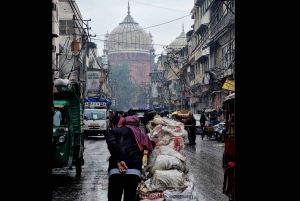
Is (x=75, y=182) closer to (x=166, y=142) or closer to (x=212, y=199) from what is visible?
(x=166, y=142)

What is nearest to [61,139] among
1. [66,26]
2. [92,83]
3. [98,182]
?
[98,182]

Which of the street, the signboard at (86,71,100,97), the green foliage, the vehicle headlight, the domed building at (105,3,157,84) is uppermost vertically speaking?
the domed building at (105,3,157,84)

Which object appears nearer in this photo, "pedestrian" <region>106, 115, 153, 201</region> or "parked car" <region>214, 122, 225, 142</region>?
"pedestrian" <region>106, 115, 153, 201</region>

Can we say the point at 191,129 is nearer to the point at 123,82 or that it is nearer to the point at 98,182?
the point at 98,182

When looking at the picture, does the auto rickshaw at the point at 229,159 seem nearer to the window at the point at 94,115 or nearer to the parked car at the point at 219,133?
the parked car at the point at 219,133

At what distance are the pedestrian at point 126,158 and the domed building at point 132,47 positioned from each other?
118m

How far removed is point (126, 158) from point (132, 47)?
5235 inches

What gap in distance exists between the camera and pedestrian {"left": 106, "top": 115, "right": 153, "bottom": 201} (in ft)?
21.0

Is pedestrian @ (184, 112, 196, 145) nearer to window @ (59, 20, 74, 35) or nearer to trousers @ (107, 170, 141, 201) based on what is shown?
trousers @ (107, 170, 141, 201)

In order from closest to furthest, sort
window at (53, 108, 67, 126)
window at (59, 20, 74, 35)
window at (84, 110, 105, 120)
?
window at (53, 108, 67, 126) → window at (84, 110, 105, 120) → window at (59, 20, 74, 35)

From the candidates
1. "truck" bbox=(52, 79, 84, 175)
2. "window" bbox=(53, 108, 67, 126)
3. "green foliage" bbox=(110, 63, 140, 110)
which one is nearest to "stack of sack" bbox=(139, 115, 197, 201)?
"truck" bbox=(52, 79, 84, 175)

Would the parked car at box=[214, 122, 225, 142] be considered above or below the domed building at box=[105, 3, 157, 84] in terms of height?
below
